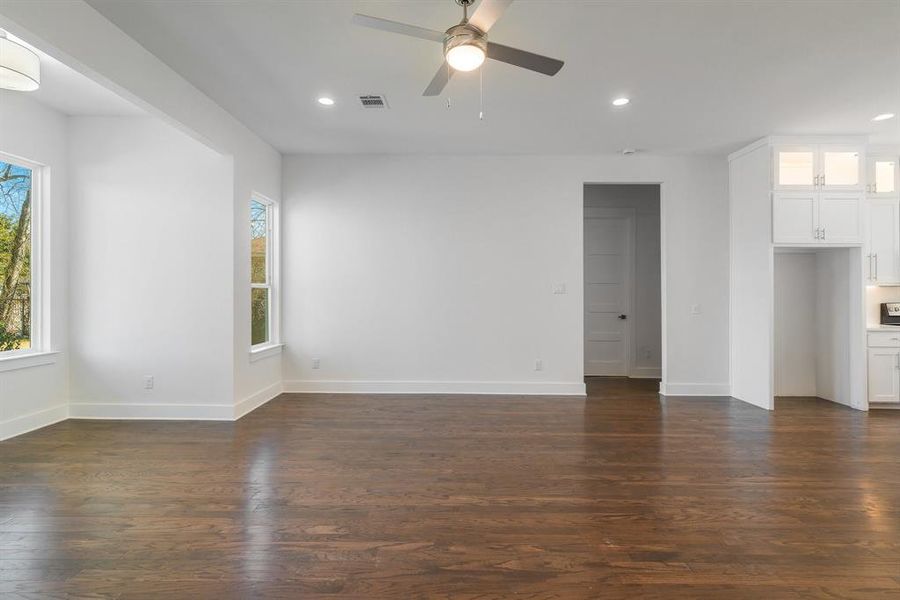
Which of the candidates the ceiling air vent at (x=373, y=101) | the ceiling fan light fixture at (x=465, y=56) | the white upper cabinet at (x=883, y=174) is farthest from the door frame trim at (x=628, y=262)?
the ceiling fan light fixture at (x=465, y=56)

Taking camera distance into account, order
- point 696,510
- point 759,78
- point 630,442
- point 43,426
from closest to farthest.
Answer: point 696,510 < point 759,78 < point 630,442 < point 43,426

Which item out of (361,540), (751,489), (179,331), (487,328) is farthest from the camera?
(487,328)

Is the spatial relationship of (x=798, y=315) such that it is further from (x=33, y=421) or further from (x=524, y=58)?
(x=33, y=421)

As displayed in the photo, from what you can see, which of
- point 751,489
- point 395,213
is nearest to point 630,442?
point 751,489

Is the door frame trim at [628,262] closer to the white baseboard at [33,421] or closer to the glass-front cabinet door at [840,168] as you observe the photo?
the glass-front cabinet door at [840,168]

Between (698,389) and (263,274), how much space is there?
210 inches

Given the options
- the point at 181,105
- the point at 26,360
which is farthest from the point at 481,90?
the point at 26,360

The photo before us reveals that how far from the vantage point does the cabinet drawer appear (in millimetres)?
4383

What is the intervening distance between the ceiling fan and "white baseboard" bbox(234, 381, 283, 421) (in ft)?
11.8

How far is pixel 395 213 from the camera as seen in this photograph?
5156 millimetres

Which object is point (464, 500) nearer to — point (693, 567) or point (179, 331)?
point (693, 567)

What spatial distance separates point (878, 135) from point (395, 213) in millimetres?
5151

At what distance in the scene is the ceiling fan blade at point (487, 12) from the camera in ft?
6.14

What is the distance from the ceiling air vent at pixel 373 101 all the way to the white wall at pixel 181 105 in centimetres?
132
